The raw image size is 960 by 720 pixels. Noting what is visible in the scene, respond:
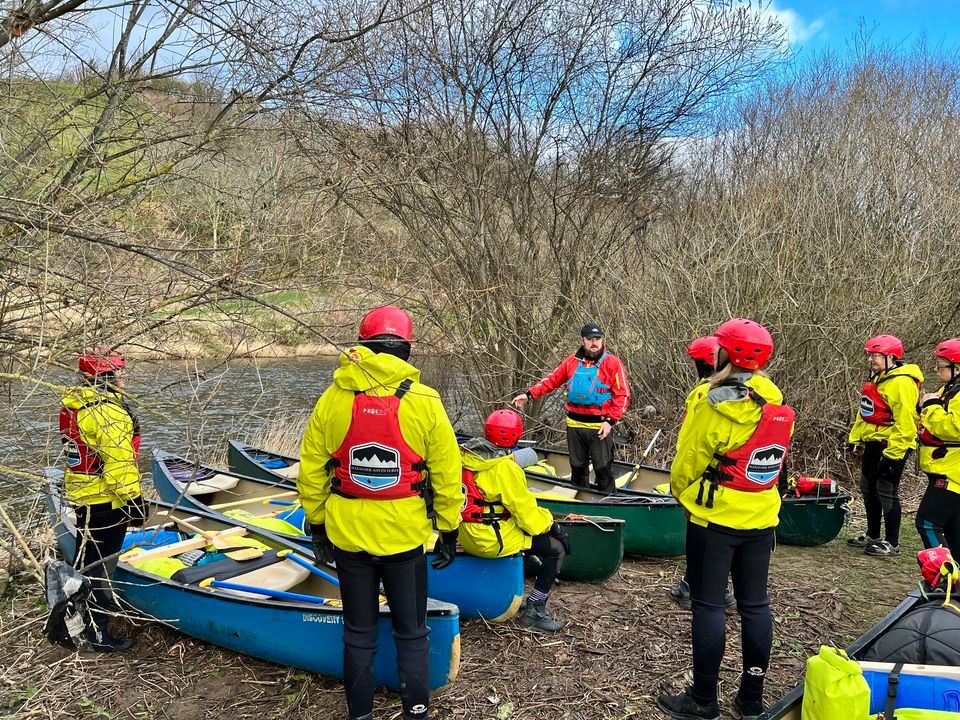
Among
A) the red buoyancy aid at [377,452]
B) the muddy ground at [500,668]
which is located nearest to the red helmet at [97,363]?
the muddy ground at [500,668]

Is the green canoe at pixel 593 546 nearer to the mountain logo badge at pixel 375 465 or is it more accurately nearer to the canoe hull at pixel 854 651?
the canoe hull at pixel 854 651

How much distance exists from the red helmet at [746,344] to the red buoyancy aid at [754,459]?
143 mm

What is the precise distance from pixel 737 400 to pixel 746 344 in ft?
0.87

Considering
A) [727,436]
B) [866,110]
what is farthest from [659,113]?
[727,436]

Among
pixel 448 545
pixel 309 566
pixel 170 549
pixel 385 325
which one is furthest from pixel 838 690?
pixel 170 549

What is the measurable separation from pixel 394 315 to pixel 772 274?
712cm

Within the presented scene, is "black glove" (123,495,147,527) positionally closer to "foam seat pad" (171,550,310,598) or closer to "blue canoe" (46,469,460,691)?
"blue canoe" (46,469,460,691)

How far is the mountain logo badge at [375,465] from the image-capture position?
10.0 ft

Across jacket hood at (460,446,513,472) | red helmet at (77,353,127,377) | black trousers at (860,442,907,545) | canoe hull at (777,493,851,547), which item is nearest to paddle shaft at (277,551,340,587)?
jacket hood at (460,446,513,472)

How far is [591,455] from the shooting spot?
6414 millimetres

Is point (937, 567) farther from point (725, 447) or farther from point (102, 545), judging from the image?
point (102, 545)

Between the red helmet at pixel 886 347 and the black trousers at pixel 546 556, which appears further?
the red helmet at pixel 886 347

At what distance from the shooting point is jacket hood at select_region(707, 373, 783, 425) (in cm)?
315

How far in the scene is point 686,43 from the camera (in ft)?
31.3
